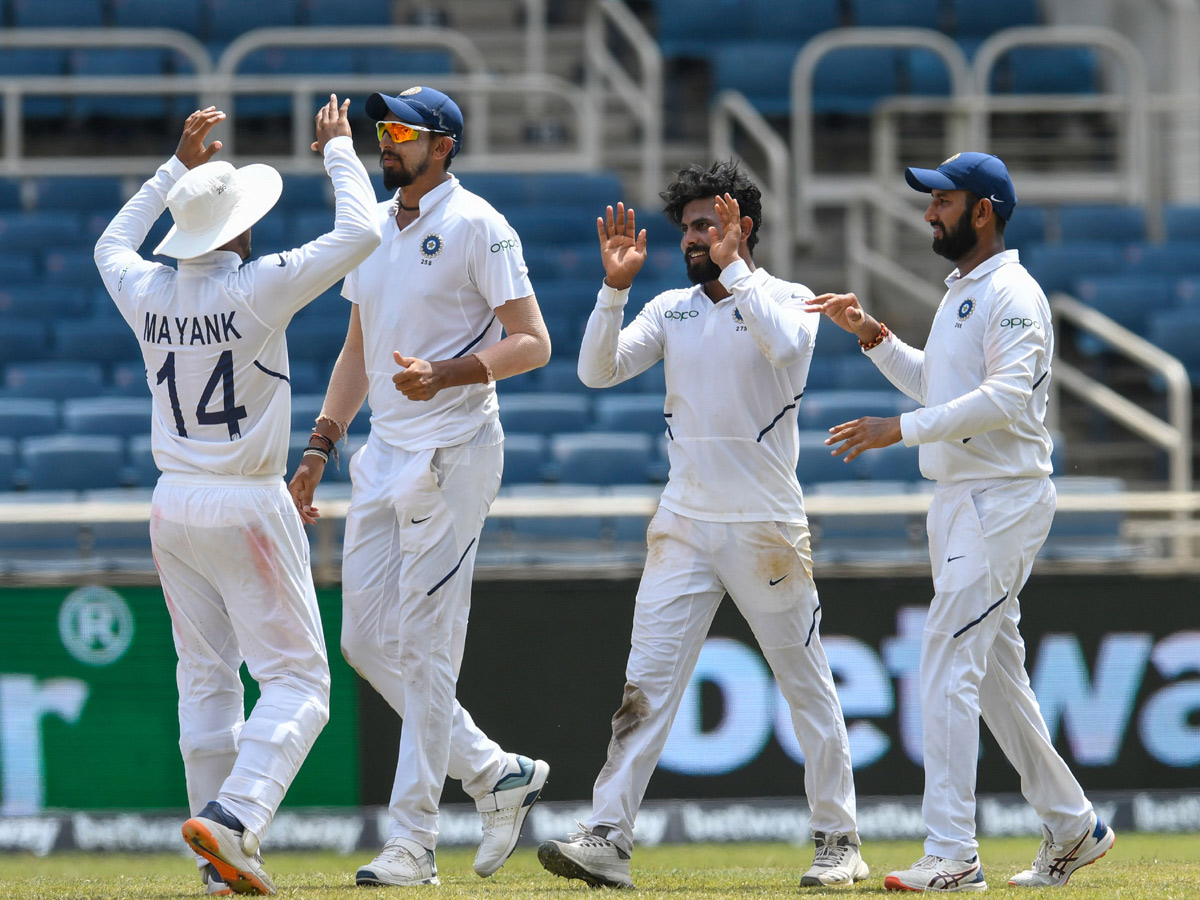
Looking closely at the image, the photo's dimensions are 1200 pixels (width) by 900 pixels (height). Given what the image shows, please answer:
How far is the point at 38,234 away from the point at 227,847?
7.81 meters

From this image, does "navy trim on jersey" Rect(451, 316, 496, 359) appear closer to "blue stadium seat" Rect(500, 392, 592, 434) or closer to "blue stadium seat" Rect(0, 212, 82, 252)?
"blue stadium seat" Rect(500, 392, 592, 434)

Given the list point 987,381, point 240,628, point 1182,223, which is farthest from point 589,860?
point 1182,223

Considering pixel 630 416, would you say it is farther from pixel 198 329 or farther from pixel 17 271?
pixel 198 329

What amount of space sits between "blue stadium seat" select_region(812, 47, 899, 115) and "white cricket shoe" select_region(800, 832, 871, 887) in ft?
32.0

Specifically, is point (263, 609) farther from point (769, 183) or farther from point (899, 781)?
point (769, 183)

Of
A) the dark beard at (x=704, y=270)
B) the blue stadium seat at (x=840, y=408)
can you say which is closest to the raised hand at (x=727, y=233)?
the dark beard at (x=704, y=270)

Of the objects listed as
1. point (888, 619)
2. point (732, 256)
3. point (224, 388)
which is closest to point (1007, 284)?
point (732, 256)

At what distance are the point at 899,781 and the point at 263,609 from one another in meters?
3.96

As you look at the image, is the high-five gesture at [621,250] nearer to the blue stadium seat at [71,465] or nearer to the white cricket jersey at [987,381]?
the white cricket jersey at [987,381]

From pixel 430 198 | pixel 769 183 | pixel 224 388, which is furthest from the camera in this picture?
pixel 769 183

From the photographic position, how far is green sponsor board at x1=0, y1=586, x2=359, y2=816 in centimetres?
761

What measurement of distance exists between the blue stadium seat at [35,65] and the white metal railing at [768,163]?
5.26m

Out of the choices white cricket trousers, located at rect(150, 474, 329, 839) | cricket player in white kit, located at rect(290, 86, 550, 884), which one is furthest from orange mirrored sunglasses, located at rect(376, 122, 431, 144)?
white cricket trousers, located at rect(150, 474, 329, 839)

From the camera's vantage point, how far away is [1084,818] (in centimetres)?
527
